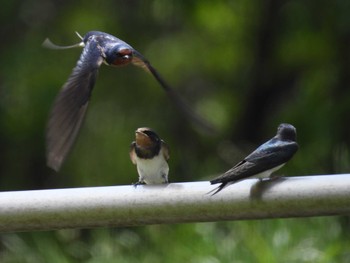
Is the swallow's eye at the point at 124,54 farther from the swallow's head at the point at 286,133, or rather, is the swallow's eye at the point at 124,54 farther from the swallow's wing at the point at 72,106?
the swallow's head at the point at 286,133

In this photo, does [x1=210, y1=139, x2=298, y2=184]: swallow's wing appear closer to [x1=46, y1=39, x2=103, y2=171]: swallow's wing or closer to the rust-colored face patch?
[x1=46, y1=39, x2=103, y2=171]: swallow's wing

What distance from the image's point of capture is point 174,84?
6504mm

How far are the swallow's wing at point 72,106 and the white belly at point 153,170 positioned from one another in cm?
30

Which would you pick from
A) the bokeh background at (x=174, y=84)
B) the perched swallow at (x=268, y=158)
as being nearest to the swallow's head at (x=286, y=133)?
the perched swallow at (x=268, y=158)

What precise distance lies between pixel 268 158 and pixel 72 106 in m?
0.66

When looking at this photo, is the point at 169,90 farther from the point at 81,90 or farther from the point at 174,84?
the point at 174,84

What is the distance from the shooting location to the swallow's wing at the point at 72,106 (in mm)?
2785

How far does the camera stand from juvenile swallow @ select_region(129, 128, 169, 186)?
10.7 feet

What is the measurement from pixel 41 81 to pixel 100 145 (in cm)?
53

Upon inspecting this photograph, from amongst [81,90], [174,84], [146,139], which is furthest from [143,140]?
[174,84]

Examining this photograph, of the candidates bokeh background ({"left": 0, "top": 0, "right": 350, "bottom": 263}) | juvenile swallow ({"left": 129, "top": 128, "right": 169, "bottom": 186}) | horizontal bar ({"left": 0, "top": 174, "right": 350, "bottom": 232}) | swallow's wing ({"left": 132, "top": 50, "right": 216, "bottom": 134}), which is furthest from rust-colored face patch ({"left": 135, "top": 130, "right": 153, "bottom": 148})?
bokeh background ({"left": 0, "top": 0, "right": 350, "bottom": 263})

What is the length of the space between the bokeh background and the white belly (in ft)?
5.93

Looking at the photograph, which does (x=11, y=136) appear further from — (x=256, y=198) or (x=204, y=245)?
(x=256, y=198)

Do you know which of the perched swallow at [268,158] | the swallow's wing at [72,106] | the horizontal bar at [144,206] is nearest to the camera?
the horizontal bar at [144,206]
